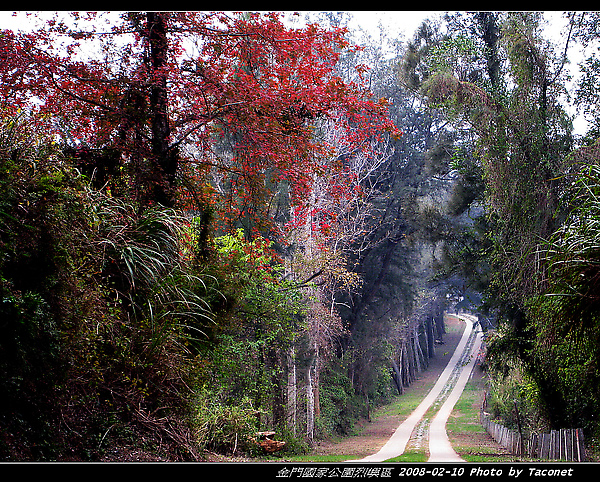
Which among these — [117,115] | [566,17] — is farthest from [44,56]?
[566,17]

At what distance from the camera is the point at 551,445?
29.9ft

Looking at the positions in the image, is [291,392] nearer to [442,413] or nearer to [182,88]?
[182,88]

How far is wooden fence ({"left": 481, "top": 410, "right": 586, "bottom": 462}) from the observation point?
783 centimetres

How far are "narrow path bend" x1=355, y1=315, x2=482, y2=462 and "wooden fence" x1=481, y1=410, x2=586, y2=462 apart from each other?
1559 millimetres

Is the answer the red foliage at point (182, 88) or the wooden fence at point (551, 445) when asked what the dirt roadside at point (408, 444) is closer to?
the wooden fence at point (551, 445)

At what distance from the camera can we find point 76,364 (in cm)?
409

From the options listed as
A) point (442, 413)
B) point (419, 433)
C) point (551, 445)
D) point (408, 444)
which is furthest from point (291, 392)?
point (442, 413)

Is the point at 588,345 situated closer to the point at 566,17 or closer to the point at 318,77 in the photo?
the point at 318,77

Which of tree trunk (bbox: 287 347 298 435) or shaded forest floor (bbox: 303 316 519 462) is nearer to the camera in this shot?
shaded forest floor (bbox: 303 316 519 462)

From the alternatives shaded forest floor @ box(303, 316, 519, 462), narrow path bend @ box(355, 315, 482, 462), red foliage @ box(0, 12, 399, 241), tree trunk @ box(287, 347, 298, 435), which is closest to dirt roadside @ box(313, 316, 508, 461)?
shaded forest floor @ box(303, 316, 519, 462)

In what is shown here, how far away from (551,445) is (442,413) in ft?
59.2

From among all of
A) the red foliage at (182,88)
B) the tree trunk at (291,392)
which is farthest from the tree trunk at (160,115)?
the tree trunk at (291,392)

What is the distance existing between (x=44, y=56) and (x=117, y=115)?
104 cm

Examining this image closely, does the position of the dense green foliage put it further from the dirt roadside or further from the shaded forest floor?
the shaded forest floor
